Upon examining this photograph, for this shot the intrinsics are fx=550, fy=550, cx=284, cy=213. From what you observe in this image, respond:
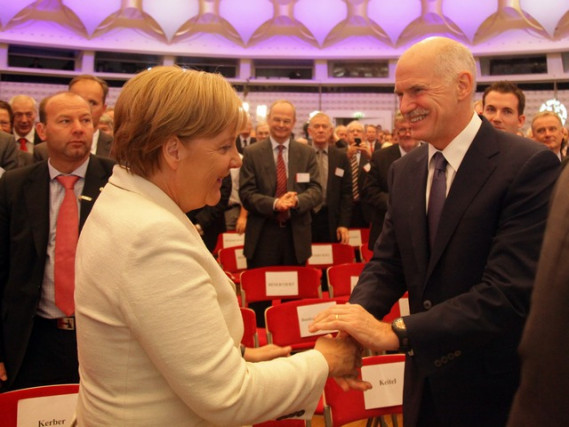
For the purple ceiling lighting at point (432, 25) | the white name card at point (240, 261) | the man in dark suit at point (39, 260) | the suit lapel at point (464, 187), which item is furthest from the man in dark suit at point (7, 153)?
the purple ceiling lighting at point (432, 25)

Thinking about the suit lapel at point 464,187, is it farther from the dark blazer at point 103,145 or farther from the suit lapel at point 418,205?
the dark blazer at point 103,145

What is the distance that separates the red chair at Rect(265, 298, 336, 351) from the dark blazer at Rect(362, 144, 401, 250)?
2.02m

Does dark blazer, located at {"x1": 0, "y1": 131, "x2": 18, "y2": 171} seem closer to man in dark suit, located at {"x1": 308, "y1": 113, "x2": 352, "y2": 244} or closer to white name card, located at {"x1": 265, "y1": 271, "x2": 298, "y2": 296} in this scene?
white name card, located at {"x1": 265, "y1": 271, "x2": 298, "y2": 296}

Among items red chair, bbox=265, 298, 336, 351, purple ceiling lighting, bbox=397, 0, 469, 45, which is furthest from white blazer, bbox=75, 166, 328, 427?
purple ceiling lighting, bbox=397, 0, 469, 45

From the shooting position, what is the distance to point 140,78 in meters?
1.34

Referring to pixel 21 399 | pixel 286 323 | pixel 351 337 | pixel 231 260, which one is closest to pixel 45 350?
pixel 21 399

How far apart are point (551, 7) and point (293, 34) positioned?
22.8 feet

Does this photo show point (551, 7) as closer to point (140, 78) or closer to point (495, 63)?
point (495, 63)

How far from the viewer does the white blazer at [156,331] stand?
3.87ft

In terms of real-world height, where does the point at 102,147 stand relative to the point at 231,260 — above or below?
above

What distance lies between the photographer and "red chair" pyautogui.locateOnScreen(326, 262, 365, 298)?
13.1 feet

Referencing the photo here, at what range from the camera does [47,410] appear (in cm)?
199

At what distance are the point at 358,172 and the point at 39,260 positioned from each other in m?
5.30

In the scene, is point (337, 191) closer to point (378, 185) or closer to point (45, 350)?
point (378, 185)
